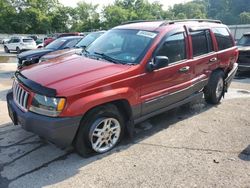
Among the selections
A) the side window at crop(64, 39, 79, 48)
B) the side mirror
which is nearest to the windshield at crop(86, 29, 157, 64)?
the side mirror

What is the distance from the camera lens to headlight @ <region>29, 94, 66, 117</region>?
3.71 metres

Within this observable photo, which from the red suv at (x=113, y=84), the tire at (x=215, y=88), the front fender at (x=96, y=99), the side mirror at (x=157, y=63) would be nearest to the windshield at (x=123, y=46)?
the red suv at (x=113, y=84)

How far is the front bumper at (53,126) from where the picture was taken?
3697 millimetres

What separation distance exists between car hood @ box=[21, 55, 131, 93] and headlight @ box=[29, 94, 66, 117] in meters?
0.14

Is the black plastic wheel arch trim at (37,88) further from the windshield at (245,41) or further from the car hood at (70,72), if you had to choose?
the windshield at (245,41)

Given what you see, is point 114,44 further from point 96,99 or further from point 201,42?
point 201,42

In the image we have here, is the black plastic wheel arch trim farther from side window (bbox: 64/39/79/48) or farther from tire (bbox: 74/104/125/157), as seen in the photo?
side window (bbox: 64/39/79/48)

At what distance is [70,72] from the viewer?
13.8ft

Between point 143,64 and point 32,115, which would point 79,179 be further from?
point 143,64

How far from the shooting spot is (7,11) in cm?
6550

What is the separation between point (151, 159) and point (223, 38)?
12.3ft

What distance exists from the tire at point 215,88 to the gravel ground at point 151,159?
2.71ft

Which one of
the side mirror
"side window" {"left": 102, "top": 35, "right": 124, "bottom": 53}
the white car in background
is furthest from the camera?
the white car in background

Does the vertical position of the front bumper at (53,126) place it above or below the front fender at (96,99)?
below
